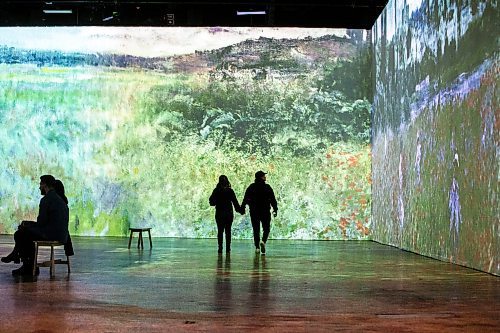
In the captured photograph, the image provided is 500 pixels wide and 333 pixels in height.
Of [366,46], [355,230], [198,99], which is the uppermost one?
[366,46]

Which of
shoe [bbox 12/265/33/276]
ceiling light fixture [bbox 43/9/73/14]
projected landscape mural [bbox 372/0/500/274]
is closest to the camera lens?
shoe [bbox 12/265/33/276]

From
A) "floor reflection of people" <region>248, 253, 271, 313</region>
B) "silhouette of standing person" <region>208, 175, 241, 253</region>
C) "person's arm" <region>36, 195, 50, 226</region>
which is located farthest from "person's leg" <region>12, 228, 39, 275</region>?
"silhouette of standing person" <region>208, 175, 241, 253</region>

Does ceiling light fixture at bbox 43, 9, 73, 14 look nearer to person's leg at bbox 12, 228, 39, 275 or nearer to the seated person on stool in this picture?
the seated person on stool

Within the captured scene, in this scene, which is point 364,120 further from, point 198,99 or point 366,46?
point 198,99

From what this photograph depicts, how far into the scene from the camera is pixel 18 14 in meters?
21.9

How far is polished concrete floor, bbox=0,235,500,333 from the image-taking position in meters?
6.36

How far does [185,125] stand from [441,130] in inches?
358

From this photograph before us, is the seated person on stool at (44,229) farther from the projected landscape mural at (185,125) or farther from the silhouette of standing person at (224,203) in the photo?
the projected landscape mural at (185,125)

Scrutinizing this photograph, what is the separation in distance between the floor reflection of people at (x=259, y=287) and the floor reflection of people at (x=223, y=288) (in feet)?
0.68

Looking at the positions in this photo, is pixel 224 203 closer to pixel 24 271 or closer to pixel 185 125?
pixel 24 271

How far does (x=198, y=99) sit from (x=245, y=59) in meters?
1.56

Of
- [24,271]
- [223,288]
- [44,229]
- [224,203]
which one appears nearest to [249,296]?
[223,288]

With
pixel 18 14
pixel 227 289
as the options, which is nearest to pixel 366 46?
pixel 18 14

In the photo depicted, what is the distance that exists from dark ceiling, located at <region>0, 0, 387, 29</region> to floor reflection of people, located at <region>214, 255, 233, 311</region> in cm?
985
